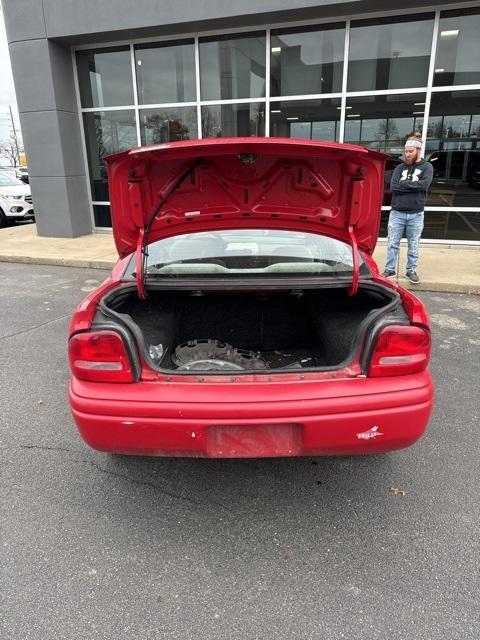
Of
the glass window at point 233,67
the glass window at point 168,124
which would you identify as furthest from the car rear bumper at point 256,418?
the glass window at point 168,124

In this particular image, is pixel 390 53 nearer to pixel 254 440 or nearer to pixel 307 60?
pixel 307 60

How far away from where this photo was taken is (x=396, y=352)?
2172mm

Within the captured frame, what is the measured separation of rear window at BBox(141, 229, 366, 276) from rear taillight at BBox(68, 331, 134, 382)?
2.31 ft

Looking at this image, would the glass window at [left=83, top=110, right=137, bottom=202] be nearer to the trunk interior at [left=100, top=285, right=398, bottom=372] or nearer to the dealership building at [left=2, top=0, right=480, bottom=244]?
the dealership building at [left=2, top=0, right=480, bottom=244]

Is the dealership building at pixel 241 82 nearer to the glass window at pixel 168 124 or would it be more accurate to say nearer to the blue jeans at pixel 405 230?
the glass window at pixel 168 124

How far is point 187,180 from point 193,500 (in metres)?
1.77

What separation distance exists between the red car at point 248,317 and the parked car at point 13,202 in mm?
12254

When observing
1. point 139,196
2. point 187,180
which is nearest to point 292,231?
point 187,180

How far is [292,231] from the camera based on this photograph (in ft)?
9.40

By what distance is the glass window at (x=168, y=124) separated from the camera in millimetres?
10281

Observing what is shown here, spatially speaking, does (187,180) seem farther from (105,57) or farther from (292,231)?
(105,57)

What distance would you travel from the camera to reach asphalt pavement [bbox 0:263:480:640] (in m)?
1.82

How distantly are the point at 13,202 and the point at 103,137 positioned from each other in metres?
4.30

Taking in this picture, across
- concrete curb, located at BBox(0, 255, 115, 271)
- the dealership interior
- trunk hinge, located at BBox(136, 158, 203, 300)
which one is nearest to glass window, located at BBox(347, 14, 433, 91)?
the dealership interior
